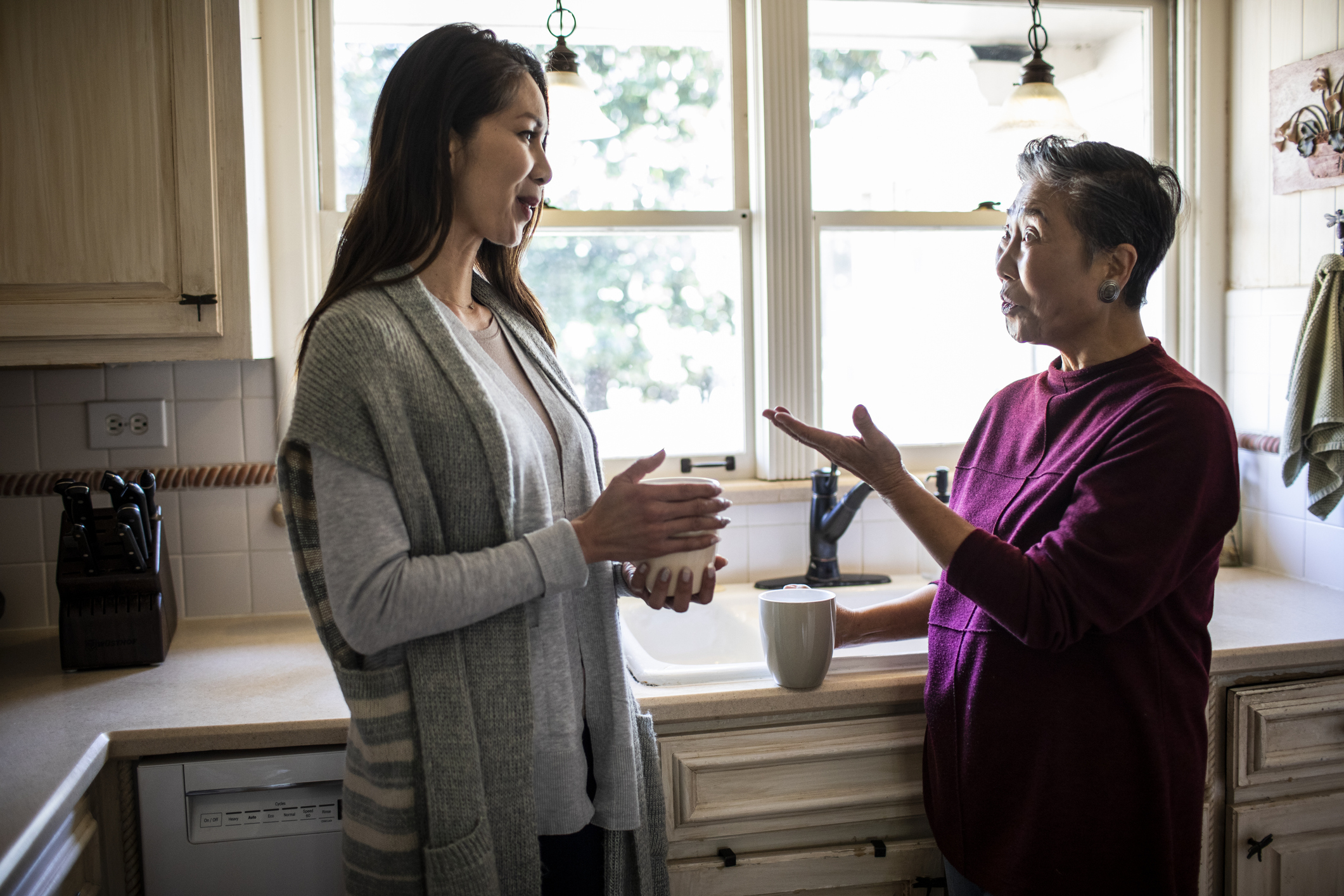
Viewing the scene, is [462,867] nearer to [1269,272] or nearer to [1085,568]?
[1085,568]

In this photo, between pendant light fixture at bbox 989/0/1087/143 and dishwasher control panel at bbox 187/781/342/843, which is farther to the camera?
pendant light fixture at bbox 989/0/1087/143

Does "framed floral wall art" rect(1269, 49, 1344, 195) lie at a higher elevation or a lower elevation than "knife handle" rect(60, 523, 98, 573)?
higher

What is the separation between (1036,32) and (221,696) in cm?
218

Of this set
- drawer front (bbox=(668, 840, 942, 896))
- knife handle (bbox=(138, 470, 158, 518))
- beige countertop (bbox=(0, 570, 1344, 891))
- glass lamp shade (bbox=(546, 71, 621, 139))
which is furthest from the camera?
glass lamp shade (bbox=(546, 71, 621, 139))

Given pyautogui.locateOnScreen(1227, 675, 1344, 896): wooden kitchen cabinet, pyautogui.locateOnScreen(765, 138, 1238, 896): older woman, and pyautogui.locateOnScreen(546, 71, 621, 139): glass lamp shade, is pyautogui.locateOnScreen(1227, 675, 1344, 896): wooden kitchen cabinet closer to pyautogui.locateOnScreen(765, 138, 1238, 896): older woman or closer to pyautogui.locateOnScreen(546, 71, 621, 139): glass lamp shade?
pyautogui.locateOnScreen(765, 138, 1238, 896): older woman

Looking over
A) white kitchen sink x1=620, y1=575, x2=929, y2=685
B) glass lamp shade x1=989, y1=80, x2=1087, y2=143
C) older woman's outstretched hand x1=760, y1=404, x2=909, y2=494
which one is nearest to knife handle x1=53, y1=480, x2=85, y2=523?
white kitchen sink x1=620, y1=575, x2=929, y2=685

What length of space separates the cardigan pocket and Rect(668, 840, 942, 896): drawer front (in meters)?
0.52

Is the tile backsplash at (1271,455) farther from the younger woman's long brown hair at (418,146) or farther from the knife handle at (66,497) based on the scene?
the knife handle at (66,497)

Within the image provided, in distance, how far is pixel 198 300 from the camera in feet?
5.22

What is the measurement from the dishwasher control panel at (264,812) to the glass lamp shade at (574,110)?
3.89 feet

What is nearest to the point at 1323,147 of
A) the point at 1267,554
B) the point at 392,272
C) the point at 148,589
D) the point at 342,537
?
the point at 1267,554

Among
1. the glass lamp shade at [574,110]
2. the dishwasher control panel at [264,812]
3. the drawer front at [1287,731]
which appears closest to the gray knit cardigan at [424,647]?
the dishwasher control panel at [264,812]

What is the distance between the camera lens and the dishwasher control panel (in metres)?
1.38

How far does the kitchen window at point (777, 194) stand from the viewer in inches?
84.3
